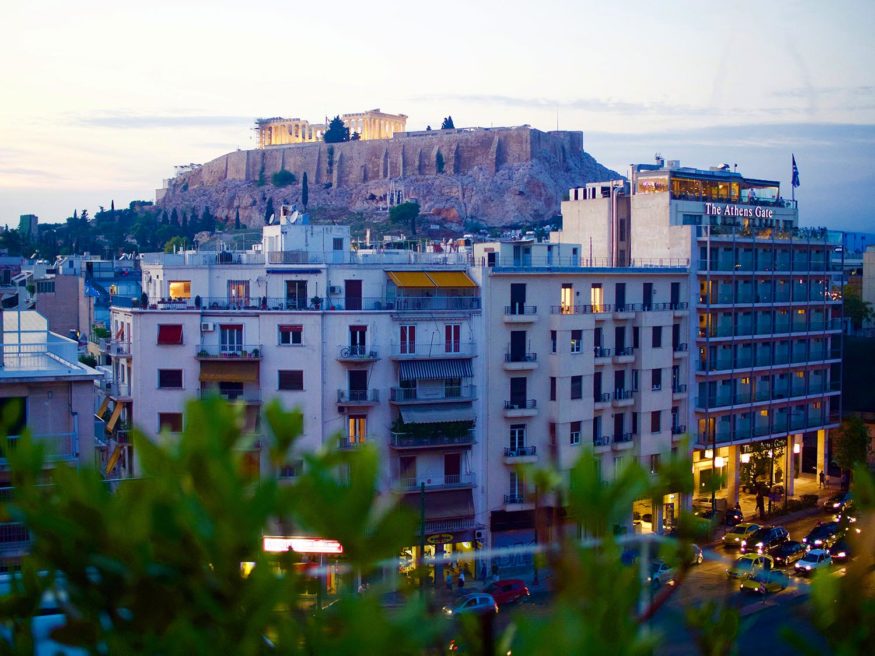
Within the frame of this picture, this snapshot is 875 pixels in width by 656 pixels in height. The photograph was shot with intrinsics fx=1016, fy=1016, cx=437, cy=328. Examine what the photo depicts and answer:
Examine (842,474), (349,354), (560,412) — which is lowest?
(842,474)

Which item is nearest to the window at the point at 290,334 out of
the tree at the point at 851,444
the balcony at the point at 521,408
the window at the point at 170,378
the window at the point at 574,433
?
the window at the point at 170,378

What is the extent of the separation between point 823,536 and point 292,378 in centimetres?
1606

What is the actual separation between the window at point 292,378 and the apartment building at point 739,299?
14.3 m

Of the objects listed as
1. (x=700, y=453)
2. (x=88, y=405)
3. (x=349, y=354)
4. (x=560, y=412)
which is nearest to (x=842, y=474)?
(x=700, y=453)

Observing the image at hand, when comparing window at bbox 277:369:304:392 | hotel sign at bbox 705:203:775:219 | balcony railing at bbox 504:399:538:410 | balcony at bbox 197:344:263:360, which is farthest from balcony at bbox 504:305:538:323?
hotel sign at bbox 705:203:775:219

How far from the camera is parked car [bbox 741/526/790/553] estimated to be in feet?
94.3

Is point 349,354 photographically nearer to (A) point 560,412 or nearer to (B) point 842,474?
(A) point 560,412

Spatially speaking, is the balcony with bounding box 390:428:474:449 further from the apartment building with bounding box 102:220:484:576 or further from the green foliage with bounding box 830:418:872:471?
the green foliage with bounding box 830:418:872:471

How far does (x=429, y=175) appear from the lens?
507 feet

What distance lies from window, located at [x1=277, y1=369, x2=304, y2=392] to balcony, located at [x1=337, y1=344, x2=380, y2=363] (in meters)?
1.19

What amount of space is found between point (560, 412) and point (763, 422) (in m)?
11.3

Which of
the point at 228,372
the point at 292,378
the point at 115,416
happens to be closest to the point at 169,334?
the point at 228,372

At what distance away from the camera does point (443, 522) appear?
1120 inches

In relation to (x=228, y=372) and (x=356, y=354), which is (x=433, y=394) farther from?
(x=228, y=372)
